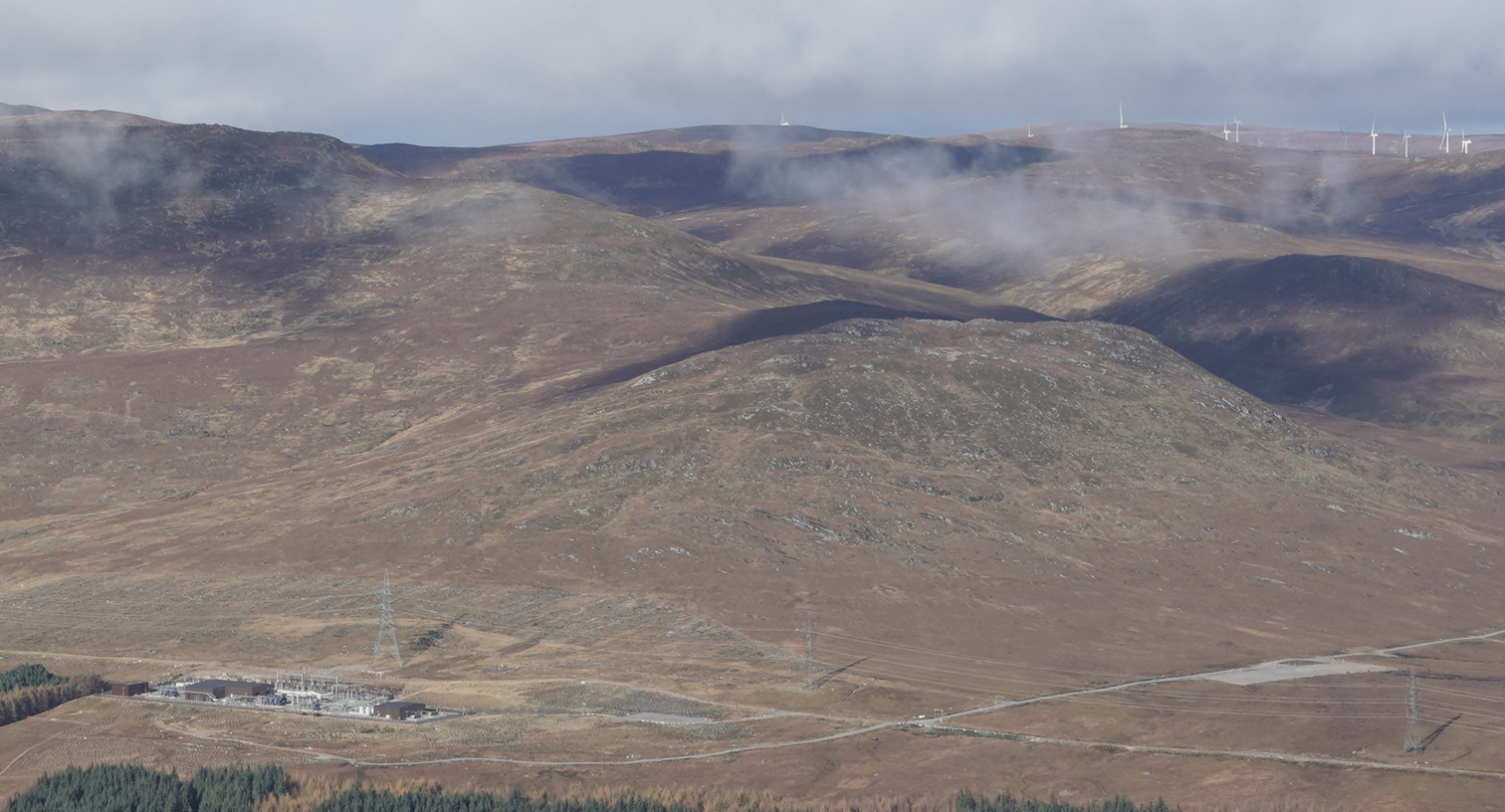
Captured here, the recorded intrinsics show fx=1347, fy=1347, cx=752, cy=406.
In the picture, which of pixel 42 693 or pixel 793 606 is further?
pixel 793 606

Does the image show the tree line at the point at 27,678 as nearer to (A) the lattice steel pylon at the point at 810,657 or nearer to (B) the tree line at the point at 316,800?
(B) the tree line at the point at 316,800

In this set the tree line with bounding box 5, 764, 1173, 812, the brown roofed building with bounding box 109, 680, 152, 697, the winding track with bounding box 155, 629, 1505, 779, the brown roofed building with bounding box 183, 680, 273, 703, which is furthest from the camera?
the brown roofed building with bounding box 109, 680, 152, 697

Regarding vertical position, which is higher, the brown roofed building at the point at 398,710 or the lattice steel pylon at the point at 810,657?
the brown roofed building at the point at 398,710

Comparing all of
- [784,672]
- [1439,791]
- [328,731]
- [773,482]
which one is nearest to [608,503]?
[773,482]

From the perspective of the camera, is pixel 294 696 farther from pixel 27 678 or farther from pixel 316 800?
pixel 316 800

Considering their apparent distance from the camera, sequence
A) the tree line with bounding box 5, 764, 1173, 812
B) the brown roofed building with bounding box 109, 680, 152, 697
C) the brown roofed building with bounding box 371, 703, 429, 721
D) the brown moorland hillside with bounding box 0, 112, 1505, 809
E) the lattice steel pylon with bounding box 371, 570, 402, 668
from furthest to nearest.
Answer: the lattice steel pylon with bounding box 371, 570, 402, 668, the brown roofed building with bounding box 109, 680, 152, 697, the brown roofed building with bounding box 371, 703, 429, 721, the brown moorland hillside with bounding box 0, 112, 1505, 809, the tree line with bounding box 5, 764, 1173, 812

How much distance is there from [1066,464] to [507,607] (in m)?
86.7

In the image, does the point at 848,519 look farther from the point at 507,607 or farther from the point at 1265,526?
the point at 1265,526

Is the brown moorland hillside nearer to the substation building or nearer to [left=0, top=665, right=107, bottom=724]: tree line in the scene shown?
the substation building

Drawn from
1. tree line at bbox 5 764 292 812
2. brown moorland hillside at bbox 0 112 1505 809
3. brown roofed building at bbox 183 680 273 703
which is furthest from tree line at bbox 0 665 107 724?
tree line at bbox 5 764 292 812

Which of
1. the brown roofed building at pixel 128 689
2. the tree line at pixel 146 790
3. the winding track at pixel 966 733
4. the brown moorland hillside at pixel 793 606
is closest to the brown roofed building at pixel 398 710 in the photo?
the brown moorland hillside at pixel 793 606

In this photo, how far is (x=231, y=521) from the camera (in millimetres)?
175125

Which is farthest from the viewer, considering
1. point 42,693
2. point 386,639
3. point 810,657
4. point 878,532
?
point 878,532

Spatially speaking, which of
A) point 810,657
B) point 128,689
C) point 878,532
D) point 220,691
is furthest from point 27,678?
point 878,532
